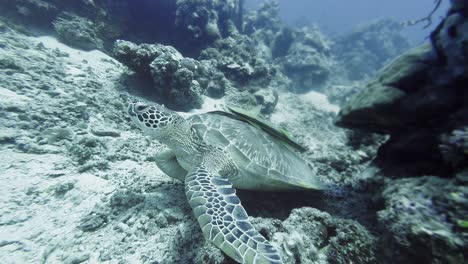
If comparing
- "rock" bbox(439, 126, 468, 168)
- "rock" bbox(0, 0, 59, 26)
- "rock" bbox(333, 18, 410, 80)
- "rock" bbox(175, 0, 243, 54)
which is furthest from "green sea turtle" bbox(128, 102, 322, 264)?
"rock" bbox(333, 18, 410, 80)

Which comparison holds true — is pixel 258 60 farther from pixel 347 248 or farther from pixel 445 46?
pixel 347 248

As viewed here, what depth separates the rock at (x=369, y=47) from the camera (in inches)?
802

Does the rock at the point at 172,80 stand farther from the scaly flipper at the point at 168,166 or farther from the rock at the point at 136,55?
the scaly flipper at the point at 168,166

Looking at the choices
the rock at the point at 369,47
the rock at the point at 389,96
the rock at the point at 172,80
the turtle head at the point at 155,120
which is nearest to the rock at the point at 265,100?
the rock at the point at 172,80

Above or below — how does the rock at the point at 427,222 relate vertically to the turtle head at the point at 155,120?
above

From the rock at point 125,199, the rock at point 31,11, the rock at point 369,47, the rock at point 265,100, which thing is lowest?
the rock at point 125,199

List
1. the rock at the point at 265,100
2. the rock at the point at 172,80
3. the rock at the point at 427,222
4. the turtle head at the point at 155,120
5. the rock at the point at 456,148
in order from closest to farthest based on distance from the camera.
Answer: the rock at the point at 427,222 < the rock at the point at 456,148 < the turtle head at the point at 155,120 < the rock at the point at 172,80 < the rock at the point at 265,100

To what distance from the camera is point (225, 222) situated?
6.84 ft

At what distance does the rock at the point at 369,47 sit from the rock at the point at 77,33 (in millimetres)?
18867

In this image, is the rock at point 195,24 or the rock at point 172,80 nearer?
the rock at point 172,80

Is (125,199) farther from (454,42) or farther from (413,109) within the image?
(454,42)

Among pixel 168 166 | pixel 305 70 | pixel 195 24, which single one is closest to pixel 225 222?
pixel 168 166

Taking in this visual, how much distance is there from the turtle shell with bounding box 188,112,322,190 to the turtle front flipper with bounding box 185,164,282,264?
1.69 feet

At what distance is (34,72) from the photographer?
490 cm
